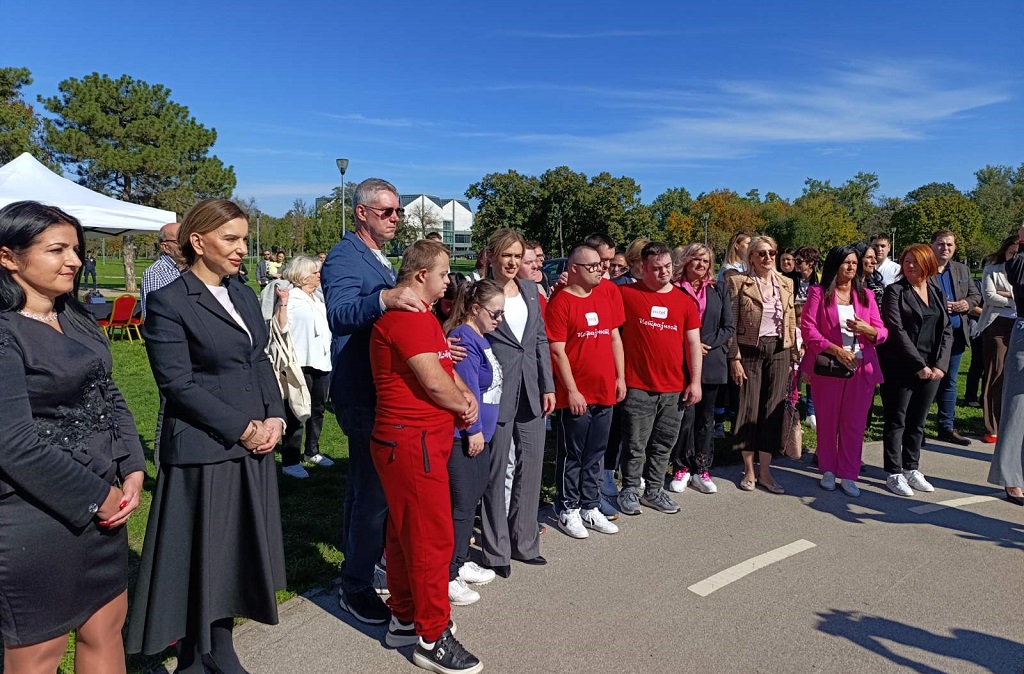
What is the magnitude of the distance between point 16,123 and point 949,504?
118ft

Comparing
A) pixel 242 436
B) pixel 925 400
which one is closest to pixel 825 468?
pixel 925 400

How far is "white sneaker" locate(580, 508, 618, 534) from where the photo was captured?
15.7 feet

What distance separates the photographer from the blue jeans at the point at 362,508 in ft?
11.1

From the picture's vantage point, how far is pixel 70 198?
1195 cm

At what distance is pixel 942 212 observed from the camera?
59.9 meters

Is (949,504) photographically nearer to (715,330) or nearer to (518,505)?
(715,330)

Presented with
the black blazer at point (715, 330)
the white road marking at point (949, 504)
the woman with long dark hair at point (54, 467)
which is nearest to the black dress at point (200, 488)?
the woman with long dark hair at point (54, 467)

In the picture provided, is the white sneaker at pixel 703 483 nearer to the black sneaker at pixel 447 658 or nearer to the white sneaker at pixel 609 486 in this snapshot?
the white sneaker at pixel 609 486

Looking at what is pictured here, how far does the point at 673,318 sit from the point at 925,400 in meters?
2.51

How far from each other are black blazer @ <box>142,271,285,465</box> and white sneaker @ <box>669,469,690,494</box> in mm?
3813

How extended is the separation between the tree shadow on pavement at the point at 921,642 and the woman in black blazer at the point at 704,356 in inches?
Result: 86.2

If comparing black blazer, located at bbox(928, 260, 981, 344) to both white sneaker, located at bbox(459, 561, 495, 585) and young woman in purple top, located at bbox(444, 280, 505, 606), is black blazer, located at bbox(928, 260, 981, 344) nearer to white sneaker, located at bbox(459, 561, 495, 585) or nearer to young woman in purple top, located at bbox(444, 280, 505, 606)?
young woman in purple top, located at bbox(444, 280, 505, 606)

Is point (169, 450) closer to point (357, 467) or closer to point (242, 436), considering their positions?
point (242, 436)

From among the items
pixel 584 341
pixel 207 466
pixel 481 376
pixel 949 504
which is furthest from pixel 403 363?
pixel 949 504
